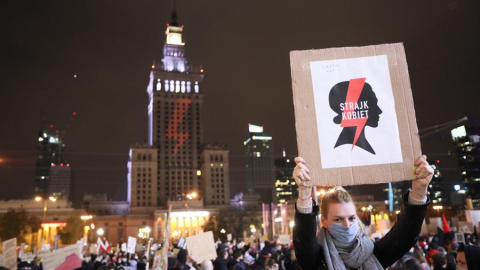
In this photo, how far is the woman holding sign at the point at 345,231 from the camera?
2557 millimetres

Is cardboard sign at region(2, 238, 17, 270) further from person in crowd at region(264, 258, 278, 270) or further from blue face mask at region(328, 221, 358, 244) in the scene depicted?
blue face mask at region(328, 221, 358, 244)

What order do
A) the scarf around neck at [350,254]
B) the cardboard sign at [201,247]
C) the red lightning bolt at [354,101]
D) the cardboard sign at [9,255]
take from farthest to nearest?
the cardboard sign at [201,247] → the cardboard sign at [9,255] → the red lightning bolt at [354,101] → the scarf around neck at [350,254]

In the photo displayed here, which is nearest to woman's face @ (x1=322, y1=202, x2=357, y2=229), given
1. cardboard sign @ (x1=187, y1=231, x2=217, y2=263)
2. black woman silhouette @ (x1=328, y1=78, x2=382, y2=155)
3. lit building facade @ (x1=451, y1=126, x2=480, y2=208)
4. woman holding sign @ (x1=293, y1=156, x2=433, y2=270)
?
woman holding sign @ (x1=293, y1=156, x2=433, y2=270)

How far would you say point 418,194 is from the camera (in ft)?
8.42

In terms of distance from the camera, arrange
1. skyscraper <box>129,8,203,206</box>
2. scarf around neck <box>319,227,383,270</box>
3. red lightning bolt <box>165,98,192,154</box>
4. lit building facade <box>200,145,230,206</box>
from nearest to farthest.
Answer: scarf around neck <box>319,227,383,270</box>
lit building facade <box>200,145,230,206</box>
skyscraper <box>129,8,203,206</box>
red lightning bolt <box>165,98,192,154</box>

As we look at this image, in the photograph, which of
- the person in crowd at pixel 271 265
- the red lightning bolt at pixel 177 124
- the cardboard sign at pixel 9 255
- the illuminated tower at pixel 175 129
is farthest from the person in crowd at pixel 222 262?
the red lightning bolt at pixel 177 124

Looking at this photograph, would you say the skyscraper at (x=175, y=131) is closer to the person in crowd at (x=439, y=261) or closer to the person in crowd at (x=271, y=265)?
the person in crowd at (x=271, y=265)

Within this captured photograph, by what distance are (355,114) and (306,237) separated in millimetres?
Answer: 1015

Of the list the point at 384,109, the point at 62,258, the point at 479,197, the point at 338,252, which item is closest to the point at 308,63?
the point at 384,109

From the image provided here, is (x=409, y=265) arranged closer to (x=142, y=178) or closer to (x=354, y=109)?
(x=354, y=109)

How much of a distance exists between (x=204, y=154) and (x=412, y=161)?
382 feet

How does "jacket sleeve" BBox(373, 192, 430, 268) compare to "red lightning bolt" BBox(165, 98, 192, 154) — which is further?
"red lightning bolt" BBox(165, 98, 192, 154)

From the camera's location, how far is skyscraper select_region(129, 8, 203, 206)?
4611 inches

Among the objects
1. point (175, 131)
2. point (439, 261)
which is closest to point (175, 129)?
point (175, 131)
